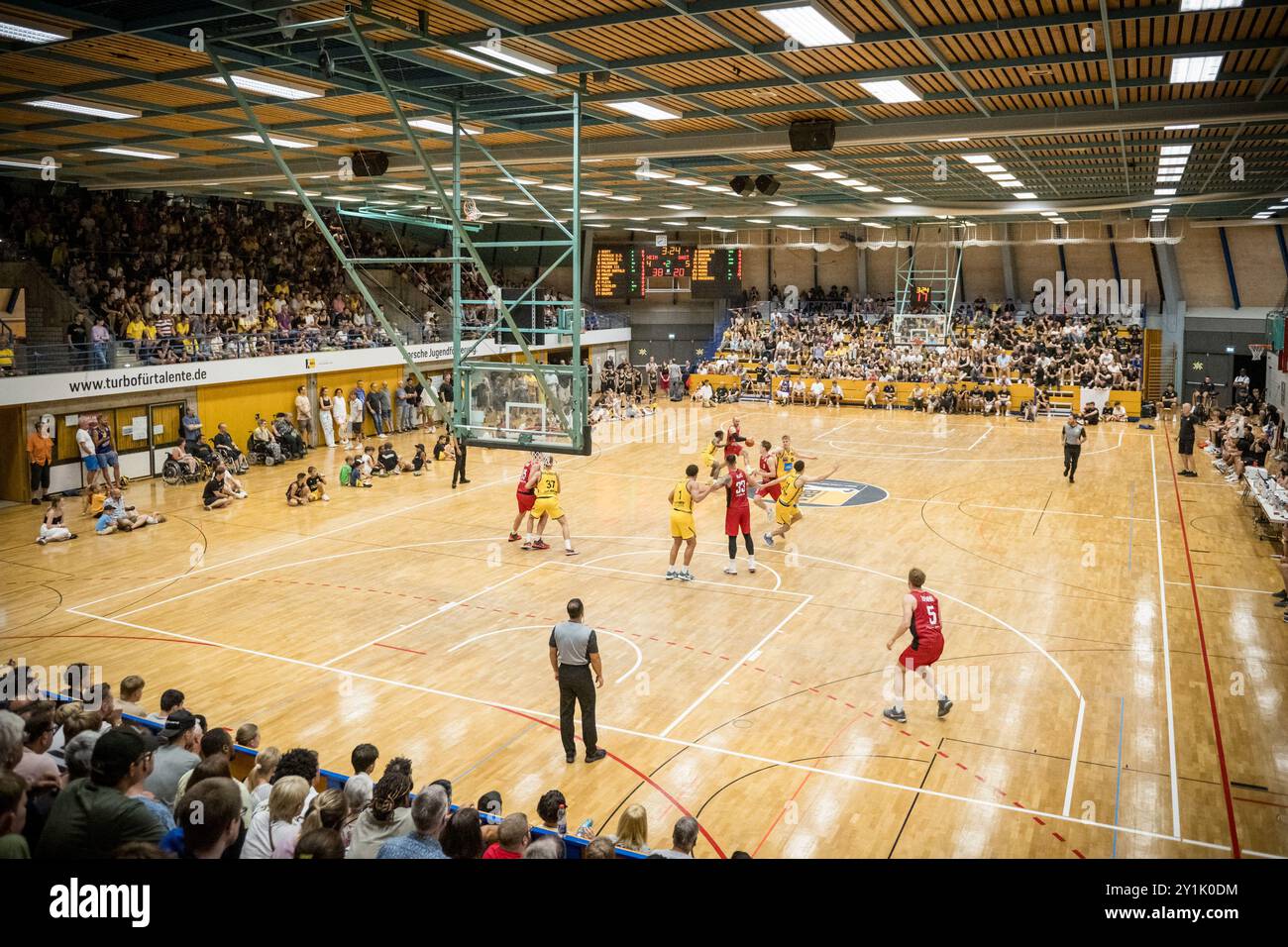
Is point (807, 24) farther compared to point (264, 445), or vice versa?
point (264, 445)

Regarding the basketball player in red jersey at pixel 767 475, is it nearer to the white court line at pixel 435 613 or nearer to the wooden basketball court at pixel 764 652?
the wooden basketball court at pixel 764 652

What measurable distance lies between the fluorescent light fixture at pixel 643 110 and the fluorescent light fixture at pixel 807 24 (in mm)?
3465

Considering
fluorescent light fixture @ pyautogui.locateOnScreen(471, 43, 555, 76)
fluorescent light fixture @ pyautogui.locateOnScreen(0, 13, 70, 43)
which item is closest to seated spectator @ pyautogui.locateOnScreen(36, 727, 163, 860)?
fluorescent light fixture @ pyautogui.locateOnScreen(471, 43, 555, 76)

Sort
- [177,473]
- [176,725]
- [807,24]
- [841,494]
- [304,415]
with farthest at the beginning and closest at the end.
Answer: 1. [304,415]
2. [177,473]
3. [841,494]
4. [807,24]
5. [176,725]

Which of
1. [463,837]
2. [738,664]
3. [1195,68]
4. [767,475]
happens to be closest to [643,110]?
[767,475]

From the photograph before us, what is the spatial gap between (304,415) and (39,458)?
781 centimetres

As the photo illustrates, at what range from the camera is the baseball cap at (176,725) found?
21.4 feet

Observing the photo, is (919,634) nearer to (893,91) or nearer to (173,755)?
(173,755)

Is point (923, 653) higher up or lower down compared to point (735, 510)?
lower down

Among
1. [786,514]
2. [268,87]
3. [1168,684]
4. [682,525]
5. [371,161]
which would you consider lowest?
[1168,684]

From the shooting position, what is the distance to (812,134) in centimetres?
1386
